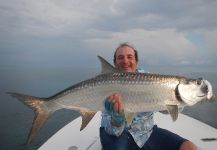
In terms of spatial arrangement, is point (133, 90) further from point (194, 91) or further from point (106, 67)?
point (194, 91)

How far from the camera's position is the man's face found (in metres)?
5.32

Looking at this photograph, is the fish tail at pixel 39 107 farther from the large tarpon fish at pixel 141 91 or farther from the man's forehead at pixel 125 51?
the man's forehead at pixel 125 51

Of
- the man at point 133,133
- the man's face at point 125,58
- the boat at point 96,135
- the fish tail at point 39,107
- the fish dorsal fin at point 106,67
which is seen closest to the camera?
the fish dorsal fin at point 106,67

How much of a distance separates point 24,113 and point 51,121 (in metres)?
4.17

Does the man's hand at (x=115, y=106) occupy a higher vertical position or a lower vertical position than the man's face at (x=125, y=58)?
lower

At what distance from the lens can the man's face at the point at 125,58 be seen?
5316mm

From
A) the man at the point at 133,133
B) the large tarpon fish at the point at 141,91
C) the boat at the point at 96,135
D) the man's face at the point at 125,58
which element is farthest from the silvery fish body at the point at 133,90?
the boat at the point at 96,135

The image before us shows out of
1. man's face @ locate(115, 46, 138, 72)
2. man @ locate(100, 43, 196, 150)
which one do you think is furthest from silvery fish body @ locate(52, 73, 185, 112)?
man's face @ locate(115, 46, 138, 72)

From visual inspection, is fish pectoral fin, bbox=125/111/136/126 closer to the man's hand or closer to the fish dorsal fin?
the man's hand

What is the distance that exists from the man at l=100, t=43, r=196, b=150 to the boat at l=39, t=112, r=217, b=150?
1272mm

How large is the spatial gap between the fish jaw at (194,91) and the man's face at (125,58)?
3.67 feet

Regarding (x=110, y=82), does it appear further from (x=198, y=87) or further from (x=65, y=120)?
(x=65, y=120)

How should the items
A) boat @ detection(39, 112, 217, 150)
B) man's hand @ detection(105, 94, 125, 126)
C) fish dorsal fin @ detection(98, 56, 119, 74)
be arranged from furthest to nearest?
boat @ detection(39, 112, 217, 150) < fish dorsal fin @ detection(98, 56, 119, 74) < man's hand @ detection(105, 94, 125, 126)

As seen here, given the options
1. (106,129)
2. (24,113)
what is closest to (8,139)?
(24,113)
